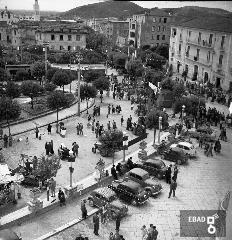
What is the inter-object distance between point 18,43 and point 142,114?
45905 mm

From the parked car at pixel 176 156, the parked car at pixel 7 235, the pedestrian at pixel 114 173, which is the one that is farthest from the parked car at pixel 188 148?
the parked car at pixel 7 235

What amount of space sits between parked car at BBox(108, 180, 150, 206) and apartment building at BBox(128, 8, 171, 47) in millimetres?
56091

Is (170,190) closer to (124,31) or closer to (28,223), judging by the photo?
(28,223)

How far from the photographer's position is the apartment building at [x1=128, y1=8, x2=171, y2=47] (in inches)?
2635

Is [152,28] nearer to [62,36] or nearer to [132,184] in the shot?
[62,36]

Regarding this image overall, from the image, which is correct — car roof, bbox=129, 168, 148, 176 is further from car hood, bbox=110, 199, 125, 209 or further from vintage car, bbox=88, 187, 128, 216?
car hood, bbox=110, 199, 125, 209

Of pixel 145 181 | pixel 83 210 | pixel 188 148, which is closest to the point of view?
pixel 83 210

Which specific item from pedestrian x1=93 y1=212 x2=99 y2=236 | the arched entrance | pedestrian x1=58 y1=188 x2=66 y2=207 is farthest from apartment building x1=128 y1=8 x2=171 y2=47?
pedestrian x1=93 y1=212 x2=99 y2=236

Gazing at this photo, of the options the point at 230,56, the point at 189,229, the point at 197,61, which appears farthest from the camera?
the point at 197,61

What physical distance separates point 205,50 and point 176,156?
74.9ft

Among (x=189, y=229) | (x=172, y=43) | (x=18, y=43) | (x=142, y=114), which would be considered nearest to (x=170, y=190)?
(x=189, y=229)

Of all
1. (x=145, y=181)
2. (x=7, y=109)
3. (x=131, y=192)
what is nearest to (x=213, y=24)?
(x=7, y=109)

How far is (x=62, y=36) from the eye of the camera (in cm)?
6166

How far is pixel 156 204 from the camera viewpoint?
1461 centimetres
